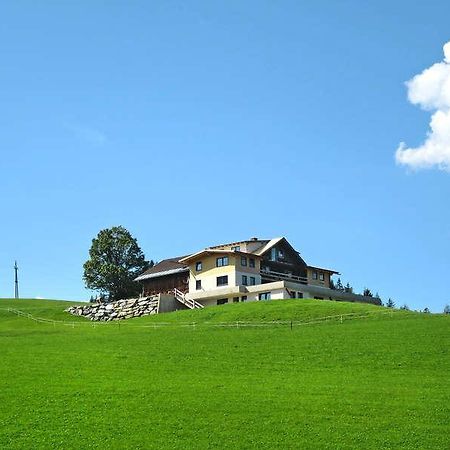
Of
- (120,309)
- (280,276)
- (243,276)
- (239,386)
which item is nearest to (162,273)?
(120,309)

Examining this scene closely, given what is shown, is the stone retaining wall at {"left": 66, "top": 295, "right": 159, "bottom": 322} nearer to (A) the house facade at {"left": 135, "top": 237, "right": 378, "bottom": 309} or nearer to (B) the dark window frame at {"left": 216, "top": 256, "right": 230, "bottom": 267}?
(A) the house facade at {"left": 135, "top": 237, "right": 378, "bottom": 309}

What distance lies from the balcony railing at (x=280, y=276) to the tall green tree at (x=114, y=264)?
25.4 m

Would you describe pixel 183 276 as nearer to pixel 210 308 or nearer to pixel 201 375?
pixel 210 308

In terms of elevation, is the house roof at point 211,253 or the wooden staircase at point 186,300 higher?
the house roof at point 211,253

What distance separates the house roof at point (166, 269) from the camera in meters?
90.9

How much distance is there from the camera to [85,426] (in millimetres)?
31938

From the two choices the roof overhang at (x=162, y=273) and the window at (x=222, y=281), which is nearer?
the window at (x=222, y=281)

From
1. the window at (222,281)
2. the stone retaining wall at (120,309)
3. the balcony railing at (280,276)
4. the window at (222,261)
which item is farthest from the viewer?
the balcony railing at (280,276)

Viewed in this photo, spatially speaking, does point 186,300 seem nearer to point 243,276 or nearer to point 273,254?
point 243,276

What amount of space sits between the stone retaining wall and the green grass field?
2281 centimetres

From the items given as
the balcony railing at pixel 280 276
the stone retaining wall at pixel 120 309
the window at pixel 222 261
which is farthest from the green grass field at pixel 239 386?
the balcony railing at pixel 280 276

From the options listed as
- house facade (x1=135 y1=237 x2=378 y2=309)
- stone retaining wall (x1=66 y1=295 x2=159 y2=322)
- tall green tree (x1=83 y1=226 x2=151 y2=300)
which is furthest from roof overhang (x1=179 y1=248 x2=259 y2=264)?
tall green tree (x1=83 y1=226 x2=151 y2=300)

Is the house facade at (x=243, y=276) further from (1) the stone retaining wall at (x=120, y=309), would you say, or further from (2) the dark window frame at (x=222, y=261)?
(1) the stone retaining wall at (x=120, y=309)

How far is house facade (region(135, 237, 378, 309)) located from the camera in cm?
7975
